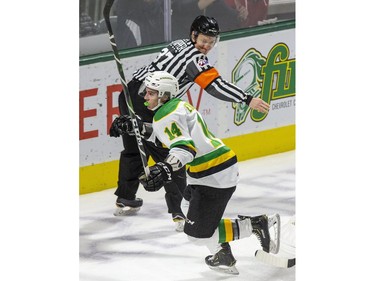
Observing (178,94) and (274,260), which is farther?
(178,94)

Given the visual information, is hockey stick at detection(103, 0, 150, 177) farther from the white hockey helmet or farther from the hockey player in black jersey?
the white hockey helmet

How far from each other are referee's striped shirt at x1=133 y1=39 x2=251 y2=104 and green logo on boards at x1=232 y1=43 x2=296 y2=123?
1.32 meters

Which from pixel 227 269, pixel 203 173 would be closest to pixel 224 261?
pixel 227 269

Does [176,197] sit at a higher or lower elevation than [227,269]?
higher

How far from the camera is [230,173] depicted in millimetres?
5566

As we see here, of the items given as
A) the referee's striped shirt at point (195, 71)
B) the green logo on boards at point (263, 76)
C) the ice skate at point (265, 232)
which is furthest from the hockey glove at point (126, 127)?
the green logo on boards at point (263, 76)

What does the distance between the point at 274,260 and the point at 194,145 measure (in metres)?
0.62

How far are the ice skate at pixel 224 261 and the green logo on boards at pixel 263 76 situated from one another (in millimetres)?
1853

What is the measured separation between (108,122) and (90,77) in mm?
238

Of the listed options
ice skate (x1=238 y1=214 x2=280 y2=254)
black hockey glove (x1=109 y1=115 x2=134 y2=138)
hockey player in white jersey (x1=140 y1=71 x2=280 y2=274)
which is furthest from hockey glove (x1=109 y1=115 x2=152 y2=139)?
ice skate (x1=238 y1=214 x2=280 y2=254)

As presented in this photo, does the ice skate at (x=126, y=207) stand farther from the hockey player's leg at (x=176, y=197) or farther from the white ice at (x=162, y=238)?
the hockey player's leg at (x=176, y=197)

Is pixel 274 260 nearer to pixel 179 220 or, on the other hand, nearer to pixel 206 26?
pixel 179 220

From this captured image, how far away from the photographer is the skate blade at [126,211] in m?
6.63

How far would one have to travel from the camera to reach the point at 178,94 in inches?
239
